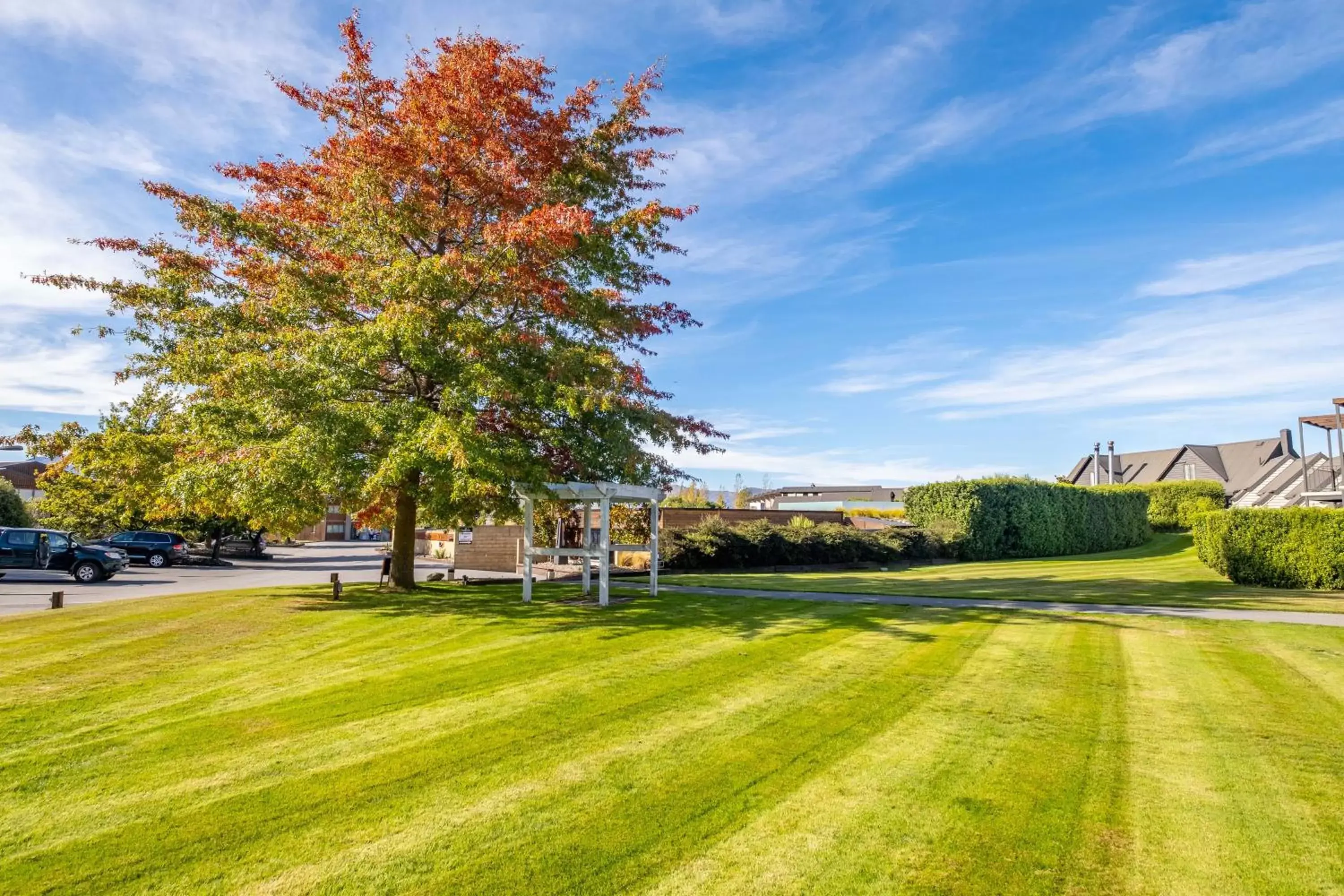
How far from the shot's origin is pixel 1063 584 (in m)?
18.8

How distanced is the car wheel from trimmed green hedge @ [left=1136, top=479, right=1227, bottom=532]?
150ft

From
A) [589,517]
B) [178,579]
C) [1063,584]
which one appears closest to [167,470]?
[589,517]

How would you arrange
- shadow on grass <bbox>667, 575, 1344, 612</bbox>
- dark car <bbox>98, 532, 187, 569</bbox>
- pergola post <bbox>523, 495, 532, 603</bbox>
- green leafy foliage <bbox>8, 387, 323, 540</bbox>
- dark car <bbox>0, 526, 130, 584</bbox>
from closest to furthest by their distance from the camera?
green leafy foliage <bbox>8, 387, 323, 540</bbox>, pergola post <bbox>523, 495, 532, 603</bbox>, shadow on grass <bbox>667, 575, 1344, 612</bbox>, dark car <bbox>0, 526, 130, 584</bbox>, dark car <bbox>98, 532, 187, 569</bbox>

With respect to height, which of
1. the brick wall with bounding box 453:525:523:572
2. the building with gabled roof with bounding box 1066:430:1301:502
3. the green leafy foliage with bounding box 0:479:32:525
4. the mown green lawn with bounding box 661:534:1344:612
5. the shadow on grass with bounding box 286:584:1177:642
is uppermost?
the building with gabled roof with bounding box 1066:430:1301:502

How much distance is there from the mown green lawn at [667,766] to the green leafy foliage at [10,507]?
29.3m

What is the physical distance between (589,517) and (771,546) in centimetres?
951

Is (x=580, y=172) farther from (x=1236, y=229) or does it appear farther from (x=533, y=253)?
(x=1236, y=229)

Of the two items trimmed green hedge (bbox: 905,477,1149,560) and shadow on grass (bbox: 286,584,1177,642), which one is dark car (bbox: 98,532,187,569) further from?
trimmed green hedge (bbox: 905,477,1149,560)

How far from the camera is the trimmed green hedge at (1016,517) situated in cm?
3055

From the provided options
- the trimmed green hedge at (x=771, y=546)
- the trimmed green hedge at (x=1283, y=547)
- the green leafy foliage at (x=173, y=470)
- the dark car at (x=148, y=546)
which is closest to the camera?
the green leafy foliage at (x=173, y=470)

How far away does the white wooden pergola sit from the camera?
13.0 m

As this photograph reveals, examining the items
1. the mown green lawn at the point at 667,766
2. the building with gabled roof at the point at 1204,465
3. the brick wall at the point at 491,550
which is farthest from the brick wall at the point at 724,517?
the building with gabled roof at the point at 1204,465

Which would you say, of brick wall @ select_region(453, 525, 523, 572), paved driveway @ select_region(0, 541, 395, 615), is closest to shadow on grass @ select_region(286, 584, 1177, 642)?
→ paved driveway @ select_region(0, 541, 395, 615)

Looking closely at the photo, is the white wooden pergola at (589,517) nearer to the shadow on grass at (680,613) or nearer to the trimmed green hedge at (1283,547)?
the shadow on grass at (680,613)
